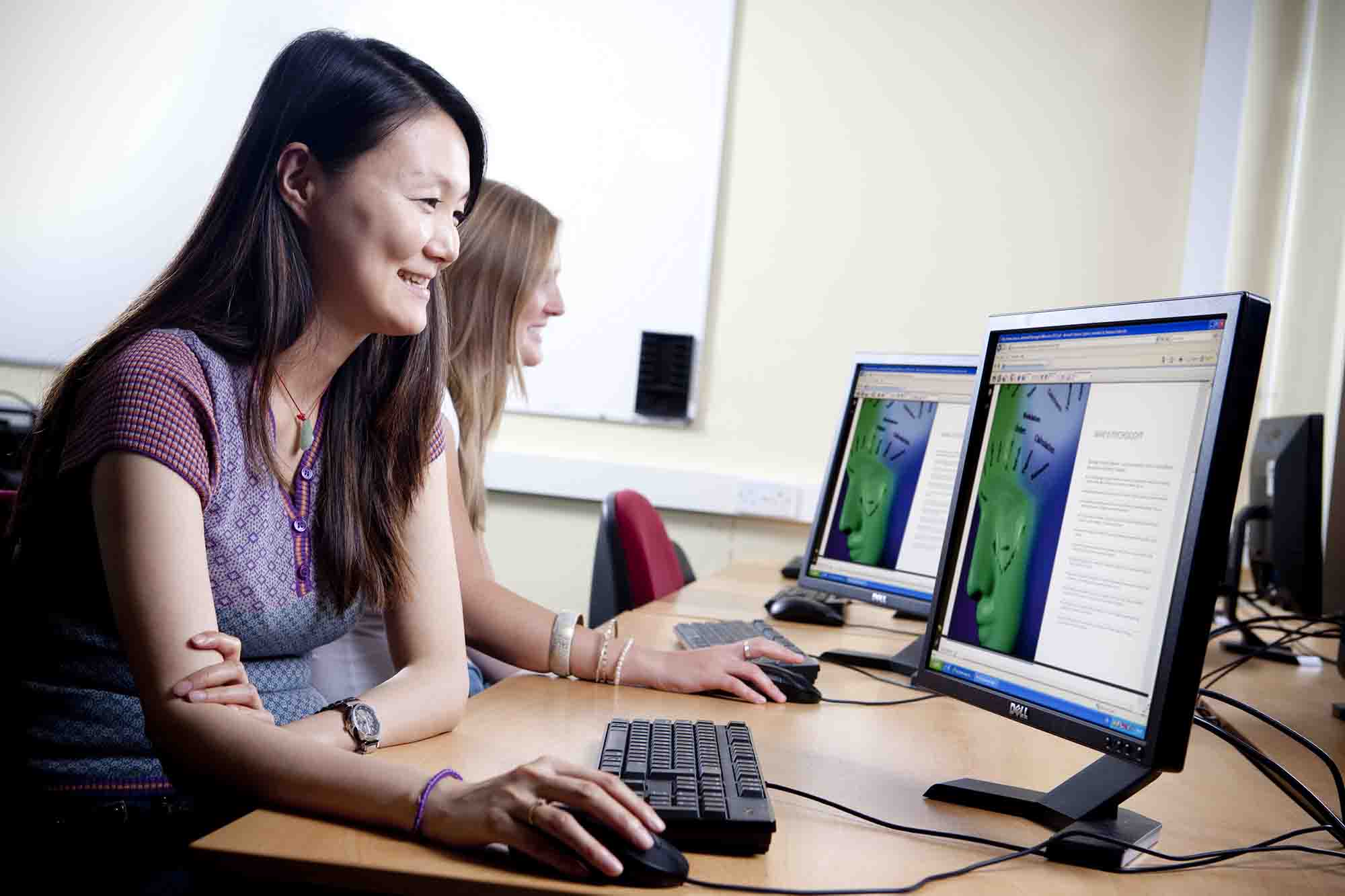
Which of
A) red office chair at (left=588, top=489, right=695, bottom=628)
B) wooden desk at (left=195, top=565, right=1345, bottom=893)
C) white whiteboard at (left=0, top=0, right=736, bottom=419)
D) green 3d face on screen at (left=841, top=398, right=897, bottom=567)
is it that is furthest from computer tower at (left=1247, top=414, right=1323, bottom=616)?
white whiteboard at (left=0, top=0, right=736, bottom=419)

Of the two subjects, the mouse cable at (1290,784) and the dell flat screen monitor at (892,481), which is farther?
the dell flat screen monitor at (892,481)

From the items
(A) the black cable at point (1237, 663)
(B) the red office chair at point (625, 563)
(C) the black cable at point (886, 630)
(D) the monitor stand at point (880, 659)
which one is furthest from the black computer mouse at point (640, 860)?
(B) the red office chair at point (625, 563)

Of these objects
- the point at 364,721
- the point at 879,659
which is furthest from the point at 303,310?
the point at 879,659

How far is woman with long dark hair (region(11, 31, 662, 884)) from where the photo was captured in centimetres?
106

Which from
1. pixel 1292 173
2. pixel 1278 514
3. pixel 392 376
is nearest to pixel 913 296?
pixel 1292 173

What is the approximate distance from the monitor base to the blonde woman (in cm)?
24

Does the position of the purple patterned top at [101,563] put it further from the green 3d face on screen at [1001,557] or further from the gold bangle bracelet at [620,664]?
the green 3d face on screen at [1001,557]

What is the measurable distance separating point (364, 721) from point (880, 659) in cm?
93

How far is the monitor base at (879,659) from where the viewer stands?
1772mm

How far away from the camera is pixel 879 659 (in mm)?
1819

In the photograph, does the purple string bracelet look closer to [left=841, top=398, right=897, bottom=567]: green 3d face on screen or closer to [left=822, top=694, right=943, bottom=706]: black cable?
[left=822, top=694, right=943, bottom=706]: black cable

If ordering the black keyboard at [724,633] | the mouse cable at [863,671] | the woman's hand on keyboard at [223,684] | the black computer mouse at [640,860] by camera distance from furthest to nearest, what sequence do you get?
the black keyboard at [724,633]
the mouse cable at [863,671]
the woman's hand on keyboard at [223,684]
the black computer mouse at [640,860]

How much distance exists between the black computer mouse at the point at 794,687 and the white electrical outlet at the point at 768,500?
218cm

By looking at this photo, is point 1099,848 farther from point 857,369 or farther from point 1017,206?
point 1017,206
